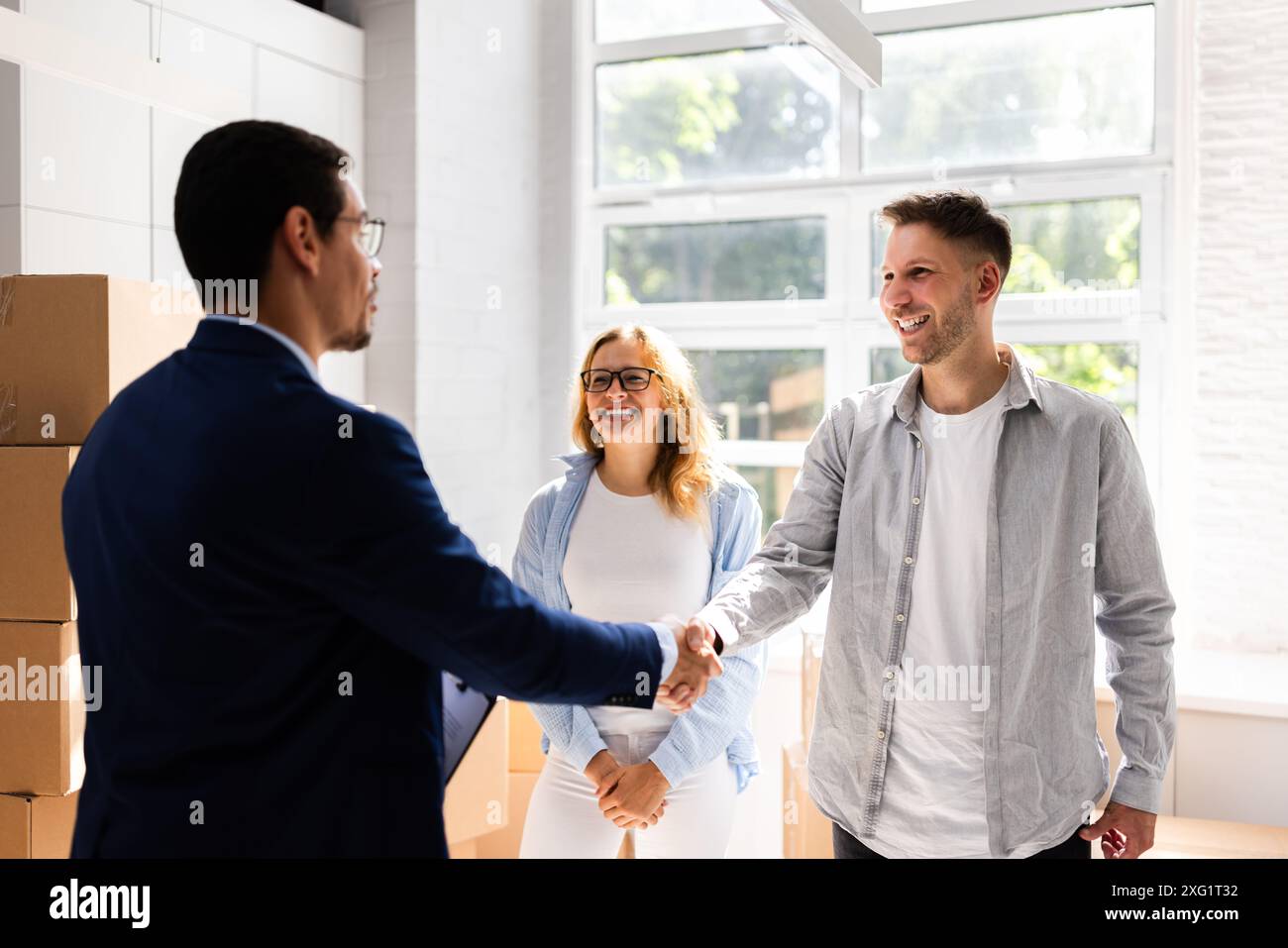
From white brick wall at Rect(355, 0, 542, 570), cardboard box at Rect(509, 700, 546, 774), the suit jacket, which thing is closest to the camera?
the suit jacket

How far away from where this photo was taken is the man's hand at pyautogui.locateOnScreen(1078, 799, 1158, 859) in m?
1.77

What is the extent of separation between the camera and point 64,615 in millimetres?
2039

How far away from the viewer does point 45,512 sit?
2.06 meters

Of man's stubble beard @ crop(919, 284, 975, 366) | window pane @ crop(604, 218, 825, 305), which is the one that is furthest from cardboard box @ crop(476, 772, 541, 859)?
man's stubble beard @ crop(919, 284, 975, 366)

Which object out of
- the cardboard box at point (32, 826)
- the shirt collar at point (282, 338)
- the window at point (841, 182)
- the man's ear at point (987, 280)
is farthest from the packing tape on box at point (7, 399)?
the window at point (841, 182)

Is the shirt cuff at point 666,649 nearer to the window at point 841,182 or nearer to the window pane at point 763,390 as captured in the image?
the window at point 841,182

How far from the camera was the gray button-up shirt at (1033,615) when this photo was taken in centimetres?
173

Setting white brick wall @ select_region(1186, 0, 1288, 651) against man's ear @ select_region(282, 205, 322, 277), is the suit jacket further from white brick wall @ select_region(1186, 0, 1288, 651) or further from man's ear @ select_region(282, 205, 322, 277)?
white brick wall @ select_region(1186, 0, 1288, 651)

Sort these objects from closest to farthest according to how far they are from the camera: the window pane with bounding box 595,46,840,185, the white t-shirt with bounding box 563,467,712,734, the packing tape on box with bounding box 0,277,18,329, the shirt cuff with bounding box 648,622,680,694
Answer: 1. the shirt cuff with bounding box 648,622,680,694
2. the packing tape on box with bounding box 0,277,18,329
3. the white t-shirt with bounding box 563,467,712,734
4. the window pane with bounding box 595,46,840,185

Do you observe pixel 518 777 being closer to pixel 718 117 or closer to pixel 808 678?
pixel 808 678

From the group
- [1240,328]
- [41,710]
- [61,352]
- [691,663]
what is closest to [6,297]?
[61,352]

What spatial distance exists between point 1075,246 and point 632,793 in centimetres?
247

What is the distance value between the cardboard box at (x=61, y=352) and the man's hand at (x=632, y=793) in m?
1.23

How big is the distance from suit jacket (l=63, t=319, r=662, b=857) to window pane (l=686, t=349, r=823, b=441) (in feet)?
9.77
